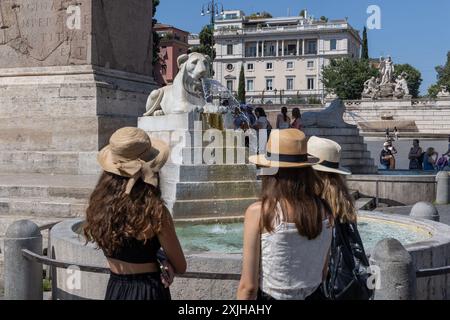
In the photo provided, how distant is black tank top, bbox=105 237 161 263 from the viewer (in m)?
3.33

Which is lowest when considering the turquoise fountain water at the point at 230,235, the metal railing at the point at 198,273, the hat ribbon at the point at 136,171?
the turquoise fountain water at the point at 230,235

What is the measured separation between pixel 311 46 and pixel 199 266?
106976 mm

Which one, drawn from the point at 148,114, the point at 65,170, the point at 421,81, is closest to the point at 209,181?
the point at 148,114

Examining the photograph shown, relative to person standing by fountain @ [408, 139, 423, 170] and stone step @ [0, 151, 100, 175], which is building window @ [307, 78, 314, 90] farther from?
stone step @ [0, 151, 100, 175]

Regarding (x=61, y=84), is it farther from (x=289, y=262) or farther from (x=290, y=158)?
(x=289, y=262)

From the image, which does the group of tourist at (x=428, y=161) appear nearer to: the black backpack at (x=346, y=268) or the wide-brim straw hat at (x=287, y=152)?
the black backpack at (x=346, y=268)

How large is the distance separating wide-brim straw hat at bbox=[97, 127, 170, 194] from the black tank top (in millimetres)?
287

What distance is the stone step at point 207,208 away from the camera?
8.35 m

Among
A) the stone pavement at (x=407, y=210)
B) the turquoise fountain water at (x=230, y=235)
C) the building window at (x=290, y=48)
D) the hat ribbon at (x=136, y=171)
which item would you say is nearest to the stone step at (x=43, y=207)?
the turquoise fountain water at (x=230, y=235)

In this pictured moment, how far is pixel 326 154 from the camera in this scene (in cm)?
365

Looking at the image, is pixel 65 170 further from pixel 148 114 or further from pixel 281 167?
pixel 281 167

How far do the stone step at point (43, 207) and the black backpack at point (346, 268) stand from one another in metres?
6.19

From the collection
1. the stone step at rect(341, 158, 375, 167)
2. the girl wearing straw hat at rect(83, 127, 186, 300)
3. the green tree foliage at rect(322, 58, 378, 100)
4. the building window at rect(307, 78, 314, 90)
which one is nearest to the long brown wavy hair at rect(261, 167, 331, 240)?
the girl wearing straw hat at rect(83, 127, 186, 300)

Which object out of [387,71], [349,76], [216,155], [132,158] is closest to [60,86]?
[216,155]
